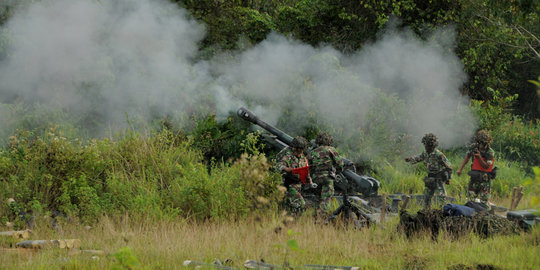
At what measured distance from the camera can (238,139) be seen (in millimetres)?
11555

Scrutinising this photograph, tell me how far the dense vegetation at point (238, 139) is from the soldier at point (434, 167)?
1291mm

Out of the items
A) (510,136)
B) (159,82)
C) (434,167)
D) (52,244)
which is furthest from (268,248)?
(510,136)

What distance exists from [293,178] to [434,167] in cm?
223

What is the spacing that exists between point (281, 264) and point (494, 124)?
1050 cm

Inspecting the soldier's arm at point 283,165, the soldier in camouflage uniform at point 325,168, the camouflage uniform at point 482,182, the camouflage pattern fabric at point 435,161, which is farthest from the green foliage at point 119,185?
the camouflage uniform at point 482,182

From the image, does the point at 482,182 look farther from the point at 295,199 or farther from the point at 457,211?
the point at 295,199

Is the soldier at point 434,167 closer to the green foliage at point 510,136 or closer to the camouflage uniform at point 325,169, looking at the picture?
the camouflage uniform at point 325,169

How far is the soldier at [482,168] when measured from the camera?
346 inches

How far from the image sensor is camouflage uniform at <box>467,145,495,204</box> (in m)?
8.80

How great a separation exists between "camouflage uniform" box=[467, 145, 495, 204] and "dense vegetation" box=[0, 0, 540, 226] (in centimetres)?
103

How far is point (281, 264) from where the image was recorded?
17.4 ft

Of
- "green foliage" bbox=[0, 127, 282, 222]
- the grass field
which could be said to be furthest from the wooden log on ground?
"green foliage" bbox=[0, 127, 282, 222]

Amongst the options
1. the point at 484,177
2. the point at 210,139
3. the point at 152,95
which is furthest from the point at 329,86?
the point at 484,177

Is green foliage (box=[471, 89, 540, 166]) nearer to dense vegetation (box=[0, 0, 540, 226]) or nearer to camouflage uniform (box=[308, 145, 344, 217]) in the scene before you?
dense vegetation (box=[0, 0, 540, 226])
